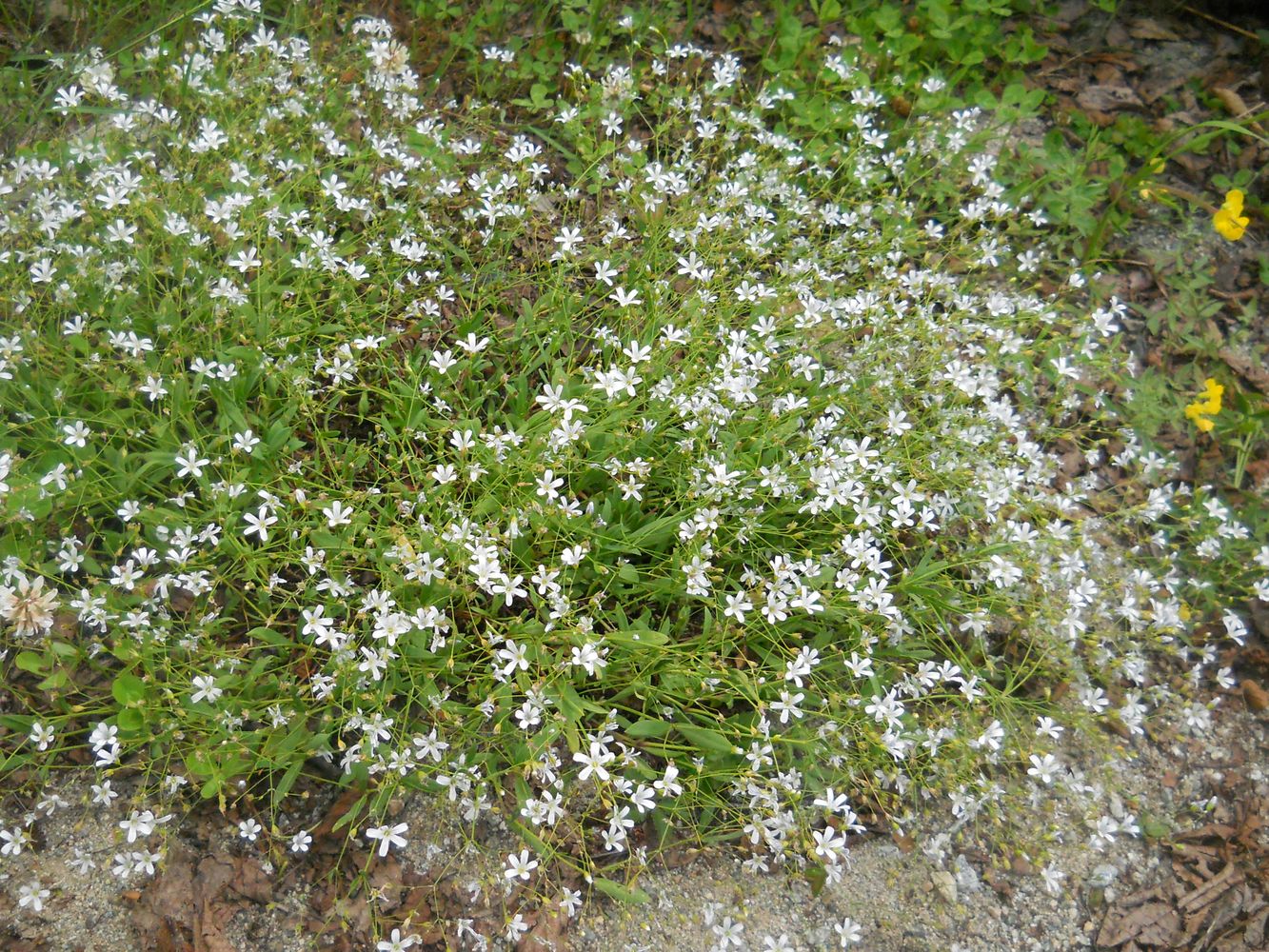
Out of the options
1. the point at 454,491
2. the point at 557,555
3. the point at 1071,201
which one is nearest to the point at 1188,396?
the point at 1071,201

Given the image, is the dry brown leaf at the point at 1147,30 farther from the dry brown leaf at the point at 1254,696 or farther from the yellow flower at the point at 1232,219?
the dry brown leaf at the point at 1254,696

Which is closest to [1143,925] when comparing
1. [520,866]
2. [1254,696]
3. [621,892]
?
[1254,696]

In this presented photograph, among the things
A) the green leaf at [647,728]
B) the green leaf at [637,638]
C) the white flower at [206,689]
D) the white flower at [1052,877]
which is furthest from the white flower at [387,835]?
the white flower at [1052,877]

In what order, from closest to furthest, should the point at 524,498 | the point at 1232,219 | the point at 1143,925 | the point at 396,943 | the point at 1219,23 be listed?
the point at 396,943 < the point at 524,498 < the point at 1143,925 < the point at 1232,219 < the point at 1219,23

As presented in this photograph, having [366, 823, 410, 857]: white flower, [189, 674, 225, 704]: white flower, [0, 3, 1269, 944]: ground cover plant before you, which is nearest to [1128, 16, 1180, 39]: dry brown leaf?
[0, 3, 1269, 944]: ground cover plant

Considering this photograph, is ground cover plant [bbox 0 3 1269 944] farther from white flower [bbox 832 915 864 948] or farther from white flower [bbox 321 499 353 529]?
white flower [bbox 832 915 864 948]

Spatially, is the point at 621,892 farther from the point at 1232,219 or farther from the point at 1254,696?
the point at 1232,219
